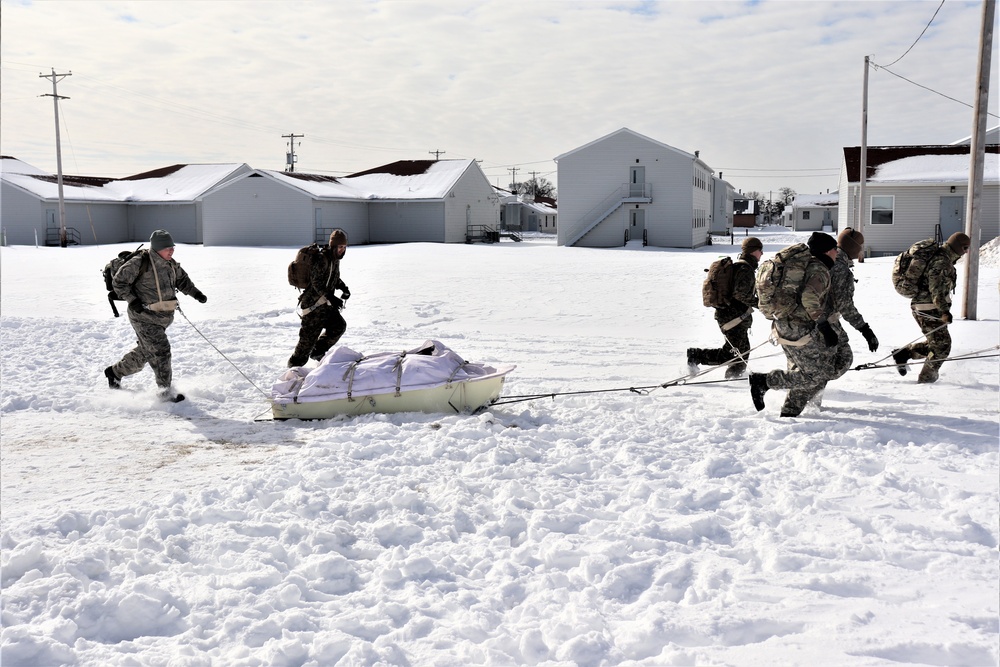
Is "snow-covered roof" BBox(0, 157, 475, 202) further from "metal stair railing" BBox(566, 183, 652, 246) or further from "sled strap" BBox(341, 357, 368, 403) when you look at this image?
"sled strap" BBox(341, 357, 368, 403)

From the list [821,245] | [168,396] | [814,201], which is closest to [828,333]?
[821,245]

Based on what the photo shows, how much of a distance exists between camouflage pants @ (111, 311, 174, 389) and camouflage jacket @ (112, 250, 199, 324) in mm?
41

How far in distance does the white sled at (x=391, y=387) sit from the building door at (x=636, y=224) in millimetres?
35379

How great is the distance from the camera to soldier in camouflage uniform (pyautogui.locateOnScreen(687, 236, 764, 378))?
865 centimetres

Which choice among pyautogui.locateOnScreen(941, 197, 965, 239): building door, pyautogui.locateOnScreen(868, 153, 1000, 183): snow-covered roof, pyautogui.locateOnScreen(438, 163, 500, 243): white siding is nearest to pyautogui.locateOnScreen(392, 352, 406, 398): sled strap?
pyautogui.locateOnScreen(868, 153, 1000, 183): snow-covered roof

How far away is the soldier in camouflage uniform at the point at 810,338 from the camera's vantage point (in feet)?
22.6

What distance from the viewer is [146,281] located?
8688 millimetres

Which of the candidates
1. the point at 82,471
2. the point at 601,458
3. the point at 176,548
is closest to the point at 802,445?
the point at 601,458

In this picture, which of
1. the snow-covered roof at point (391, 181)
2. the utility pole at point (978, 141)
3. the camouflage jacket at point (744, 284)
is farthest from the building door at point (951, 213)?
the camouflage jacket at point (744, 284)

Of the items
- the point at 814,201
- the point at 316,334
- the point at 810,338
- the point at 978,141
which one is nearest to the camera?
the point at 810,338

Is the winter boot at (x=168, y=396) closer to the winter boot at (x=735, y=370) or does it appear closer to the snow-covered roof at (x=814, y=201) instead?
the winter boot at (x=735, y=370)

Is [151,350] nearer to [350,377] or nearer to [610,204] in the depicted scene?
[350,377]

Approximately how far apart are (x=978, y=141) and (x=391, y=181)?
38531mm

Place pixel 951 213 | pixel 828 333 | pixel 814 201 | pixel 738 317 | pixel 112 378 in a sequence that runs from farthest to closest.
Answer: pixel 814 201
pixel 951 213
pixel 112 378
pixel 738 317
pixel 828 333
